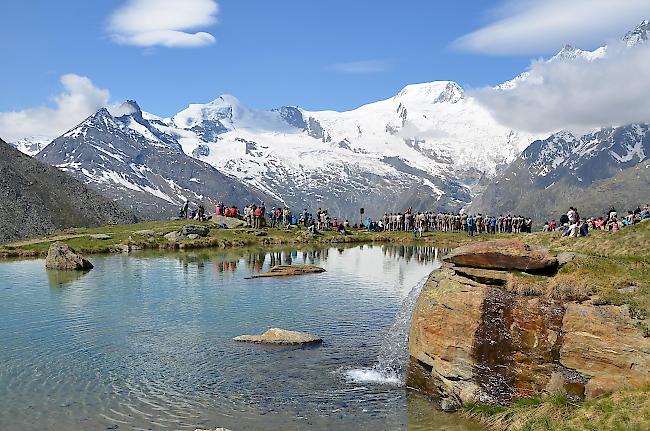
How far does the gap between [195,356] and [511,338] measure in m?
18.7

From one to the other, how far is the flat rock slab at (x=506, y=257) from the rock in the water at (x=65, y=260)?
56.4 metres

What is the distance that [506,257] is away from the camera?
31250 millimetres

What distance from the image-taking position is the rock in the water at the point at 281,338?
39.4 meters

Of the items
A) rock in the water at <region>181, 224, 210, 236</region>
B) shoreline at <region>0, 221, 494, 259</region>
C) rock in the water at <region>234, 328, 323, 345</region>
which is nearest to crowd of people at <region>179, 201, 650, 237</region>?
shoreline at <region>0, 221, 494, 259</region>

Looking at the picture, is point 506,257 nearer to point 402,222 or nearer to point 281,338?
point 281,338

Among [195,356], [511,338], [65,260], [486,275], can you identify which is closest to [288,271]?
[65,260]

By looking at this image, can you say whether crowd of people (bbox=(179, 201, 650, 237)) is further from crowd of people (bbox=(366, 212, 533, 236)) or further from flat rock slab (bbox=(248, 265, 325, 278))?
flat rock slab (bbox=(248, 265, 325, 278))

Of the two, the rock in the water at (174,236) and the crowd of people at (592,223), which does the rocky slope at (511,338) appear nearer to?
the crowd of people at (592,223)

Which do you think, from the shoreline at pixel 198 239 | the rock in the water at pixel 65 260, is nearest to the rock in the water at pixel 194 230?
the shoreline at pixel 198 239

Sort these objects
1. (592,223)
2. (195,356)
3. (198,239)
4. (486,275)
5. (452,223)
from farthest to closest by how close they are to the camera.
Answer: (452,223) → (198,239) → (592,223) → (195,356) → (486,275)

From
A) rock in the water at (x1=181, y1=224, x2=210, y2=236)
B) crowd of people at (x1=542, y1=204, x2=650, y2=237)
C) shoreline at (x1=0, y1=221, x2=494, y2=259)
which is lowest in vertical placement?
shoreline at (x1=0, y1=221, x2=494, y2=259)

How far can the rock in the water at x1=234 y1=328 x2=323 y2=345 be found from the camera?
3944 centimetres

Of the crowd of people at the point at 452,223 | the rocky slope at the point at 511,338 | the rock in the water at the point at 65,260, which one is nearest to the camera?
the rocky slope at the point at 511,338

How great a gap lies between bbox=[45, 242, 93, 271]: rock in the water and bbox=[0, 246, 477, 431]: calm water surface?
20.0 feet
